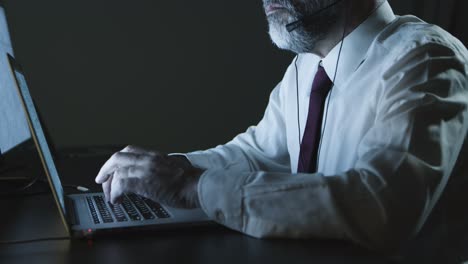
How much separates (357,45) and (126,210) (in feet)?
2.16

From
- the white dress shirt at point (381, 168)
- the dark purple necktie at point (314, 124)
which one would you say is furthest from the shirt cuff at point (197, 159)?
the white dress shirt at point (381, 168)

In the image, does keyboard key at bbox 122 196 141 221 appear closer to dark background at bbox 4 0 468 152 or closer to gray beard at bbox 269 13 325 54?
gray beard at bbox 269 13 325 54

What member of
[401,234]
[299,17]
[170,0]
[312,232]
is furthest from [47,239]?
[170,0]

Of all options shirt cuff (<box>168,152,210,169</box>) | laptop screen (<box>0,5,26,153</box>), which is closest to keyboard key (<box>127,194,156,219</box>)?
shirt cuff (<box>168,152,210,169</box>)

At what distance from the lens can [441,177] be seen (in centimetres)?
81

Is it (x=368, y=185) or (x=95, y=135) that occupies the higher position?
(x=368, y=185)

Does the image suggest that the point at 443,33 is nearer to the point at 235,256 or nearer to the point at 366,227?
the point at 366,227

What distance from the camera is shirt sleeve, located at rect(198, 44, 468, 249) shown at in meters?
0.75

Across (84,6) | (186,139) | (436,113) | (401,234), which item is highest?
(84,6)

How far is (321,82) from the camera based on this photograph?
4.06 feet

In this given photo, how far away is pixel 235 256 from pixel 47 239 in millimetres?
313

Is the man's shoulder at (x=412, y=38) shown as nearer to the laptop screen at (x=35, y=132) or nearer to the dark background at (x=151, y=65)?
the laptop screen at (x=35, y=132)

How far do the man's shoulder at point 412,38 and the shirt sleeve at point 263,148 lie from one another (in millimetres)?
440

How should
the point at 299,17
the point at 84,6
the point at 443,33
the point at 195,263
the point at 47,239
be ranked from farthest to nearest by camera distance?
the point at 84,6 < the point at 299,17 < the point at 443,33 < the point at 47,239 < the point at 195,263
